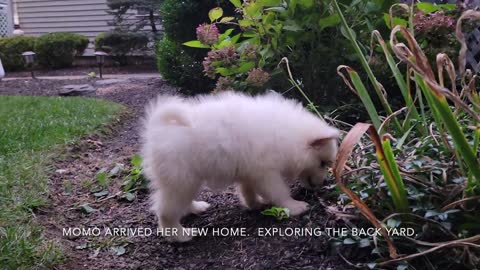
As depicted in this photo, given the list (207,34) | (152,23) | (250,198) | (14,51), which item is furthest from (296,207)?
(14,51)

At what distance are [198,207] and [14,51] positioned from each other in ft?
38.9

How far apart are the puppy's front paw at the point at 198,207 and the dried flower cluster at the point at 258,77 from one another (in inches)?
50.4

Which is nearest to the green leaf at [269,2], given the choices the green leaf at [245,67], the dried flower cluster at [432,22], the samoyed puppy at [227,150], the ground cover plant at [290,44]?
the ground cover plant at [290,44]

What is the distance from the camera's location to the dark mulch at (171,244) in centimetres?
221

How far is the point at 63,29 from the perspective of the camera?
1558cm

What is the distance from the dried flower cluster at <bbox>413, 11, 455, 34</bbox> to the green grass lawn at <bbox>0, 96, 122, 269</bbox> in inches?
115

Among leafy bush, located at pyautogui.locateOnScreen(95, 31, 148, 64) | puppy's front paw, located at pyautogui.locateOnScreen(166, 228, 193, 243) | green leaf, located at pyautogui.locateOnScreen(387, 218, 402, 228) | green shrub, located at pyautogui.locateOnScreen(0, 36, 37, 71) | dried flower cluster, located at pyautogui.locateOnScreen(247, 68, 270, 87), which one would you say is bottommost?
green shrub, located at pyautogui.locateOnScreen(0, 36, 37, 71)

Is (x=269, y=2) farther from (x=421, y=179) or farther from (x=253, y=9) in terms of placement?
(x=421, y=179)

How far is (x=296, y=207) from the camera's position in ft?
8.23

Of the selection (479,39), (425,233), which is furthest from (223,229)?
(479,39)

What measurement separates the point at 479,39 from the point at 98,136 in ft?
12.3

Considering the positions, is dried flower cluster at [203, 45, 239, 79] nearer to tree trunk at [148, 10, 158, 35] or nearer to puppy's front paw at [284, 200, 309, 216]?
puppy's front paw at [284, 200, 309, 216]

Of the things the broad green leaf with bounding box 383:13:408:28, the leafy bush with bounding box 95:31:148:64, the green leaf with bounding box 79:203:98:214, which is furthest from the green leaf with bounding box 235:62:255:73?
the leafy bush with bounding box 95:31:148:64

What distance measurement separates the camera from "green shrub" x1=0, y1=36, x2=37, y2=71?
12.9m
